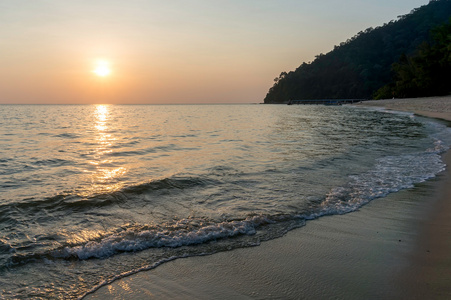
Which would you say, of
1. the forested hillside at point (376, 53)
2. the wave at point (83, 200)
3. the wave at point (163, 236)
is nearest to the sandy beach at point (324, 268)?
the wave at point (163, 236)

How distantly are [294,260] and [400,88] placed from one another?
335 ft

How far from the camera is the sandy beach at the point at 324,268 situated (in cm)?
339

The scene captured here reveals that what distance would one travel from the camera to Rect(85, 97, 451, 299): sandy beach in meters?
3.39

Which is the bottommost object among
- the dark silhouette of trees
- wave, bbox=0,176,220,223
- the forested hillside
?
wave, bbox=0,176,220,223

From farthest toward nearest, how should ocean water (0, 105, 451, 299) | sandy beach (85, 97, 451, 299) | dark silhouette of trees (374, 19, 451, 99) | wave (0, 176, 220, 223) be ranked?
dark silhouette of trees (374, 19, 451, 99) → wave (0, 176, 220, 223) → ocean water (0, 105, 451, 299) → sandy beach (85, 97, 451, 299)

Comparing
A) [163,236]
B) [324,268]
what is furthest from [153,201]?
[324,268]

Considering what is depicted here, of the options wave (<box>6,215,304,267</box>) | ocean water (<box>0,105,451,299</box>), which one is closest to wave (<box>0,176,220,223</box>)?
ocean water (<box>0,105,451,299</box>)

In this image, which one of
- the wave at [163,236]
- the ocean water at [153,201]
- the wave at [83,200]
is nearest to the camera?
the ocean water at [153,201]

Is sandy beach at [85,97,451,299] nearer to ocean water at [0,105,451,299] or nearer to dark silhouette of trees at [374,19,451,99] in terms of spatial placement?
ocean water at [0,105,451,299]

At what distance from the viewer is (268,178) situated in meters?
9.20

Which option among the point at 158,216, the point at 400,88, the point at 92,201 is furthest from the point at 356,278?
the point at 400,88

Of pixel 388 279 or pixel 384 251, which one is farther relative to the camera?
pixel 384 251

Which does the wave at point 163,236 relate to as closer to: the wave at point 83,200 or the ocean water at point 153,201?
the ocean water at point 153,201

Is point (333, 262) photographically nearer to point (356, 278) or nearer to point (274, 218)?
point (356, 278)
